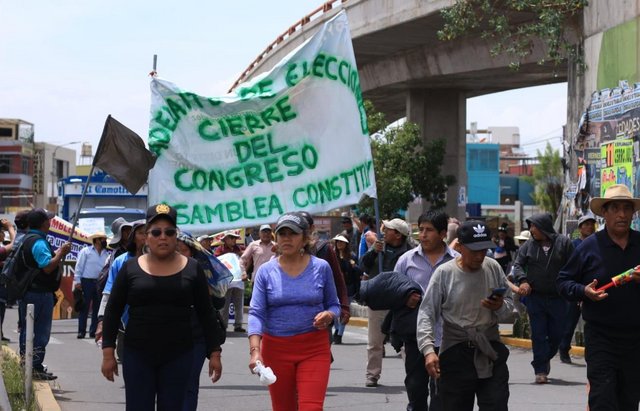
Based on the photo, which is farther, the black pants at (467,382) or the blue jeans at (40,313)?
the blue jeans at (40,313)

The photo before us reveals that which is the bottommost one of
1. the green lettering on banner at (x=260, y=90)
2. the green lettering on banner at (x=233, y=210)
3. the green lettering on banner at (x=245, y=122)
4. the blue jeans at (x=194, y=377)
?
the blue jeans at (x=194, y=377)

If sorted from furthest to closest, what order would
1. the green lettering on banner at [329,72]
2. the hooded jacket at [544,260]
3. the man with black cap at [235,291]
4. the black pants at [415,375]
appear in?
the man with black cap at [235,291] → the hooded jacket at [544,260] → the green lettering on banner at [329,72] → the black pants at [415,375]

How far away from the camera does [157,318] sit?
727 centimetres

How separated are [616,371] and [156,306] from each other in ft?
9.85

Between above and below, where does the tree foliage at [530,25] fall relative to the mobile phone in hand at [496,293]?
above

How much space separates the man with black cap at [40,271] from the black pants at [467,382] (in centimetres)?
504

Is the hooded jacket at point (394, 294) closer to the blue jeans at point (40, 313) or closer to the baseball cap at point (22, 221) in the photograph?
the blue jeans at point (40, 313)

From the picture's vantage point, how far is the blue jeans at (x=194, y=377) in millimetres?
7784

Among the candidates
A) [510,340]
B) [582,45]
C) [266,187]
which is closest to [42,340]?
[266,187]

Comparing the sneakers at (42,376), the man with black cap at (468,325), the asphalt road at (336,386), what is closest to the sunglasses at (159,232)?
the man with black cap at (468,325)

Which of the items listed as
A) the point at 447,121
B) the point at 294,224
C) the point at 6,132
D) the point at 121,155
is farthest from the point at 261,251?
the point at 6,132

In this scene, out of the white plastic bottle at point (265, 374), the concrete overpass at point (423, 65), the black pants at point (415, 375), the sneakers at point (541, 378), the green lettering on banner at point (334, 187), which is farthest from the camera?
the concrete overpass at point (423, 65)

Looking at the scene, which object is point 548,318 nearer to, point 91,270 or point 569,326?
point 569,326

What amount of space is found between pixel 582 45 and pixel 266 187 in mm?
10411
